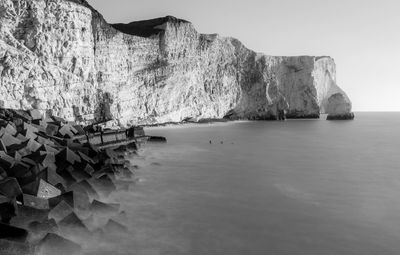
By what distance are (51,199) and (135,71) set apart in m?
39.4

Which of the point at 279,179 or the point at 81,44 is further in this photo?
the point at 81,44

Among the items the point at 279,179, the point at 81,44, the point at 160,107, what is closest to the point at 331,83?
the point at 160,107

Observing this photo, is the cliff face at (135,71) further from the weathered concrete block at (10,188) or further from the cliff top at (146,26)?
the weathered concrete block at (10,188)

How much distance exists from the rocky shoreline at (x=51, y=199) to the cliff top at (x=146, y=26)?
4133cm

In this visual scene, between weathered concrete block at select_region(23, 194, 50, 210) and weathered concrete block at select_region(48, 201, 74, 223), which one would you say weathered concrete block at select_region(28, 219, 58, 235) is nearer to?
weathered concrete block at select_region(48, 201, 74, 223)

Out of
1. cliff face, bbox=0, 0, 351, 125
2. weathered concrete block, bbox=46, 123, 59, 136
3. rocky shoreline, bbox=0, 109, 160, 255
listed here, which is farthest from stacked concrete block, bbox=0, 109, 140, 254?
cliff face, bbox=0, 0, 351, 125

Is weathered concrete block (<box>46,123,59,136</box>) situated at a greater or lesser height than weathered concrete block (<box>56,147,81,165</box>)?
greater

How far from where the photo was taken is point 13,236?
5.55 metres

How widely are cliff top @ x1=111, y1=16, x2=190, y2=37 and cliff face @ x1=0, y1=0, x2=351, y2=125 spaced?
22 cm

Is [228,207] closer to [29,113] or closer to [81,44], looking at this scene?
[29,113]

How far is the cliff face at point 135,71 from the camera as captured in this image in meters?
29.4

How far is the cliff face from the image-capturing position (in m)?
29.4

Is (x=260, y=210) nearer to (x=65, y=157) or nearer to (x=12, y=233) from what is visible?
(x=12, y=233)

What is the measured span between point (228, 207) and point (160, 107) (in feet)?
135
